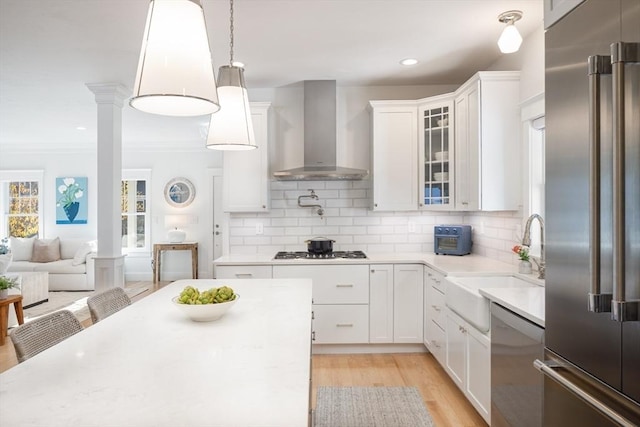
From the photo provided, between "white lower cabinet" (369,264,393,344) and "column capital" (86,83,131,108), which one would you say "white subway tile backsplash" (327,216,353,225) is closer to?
"white lower cabinet" (369,264,393,344)

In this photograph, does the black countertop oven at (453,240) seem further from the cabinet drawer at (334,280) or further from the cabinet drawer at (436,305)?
the cabinet drawer at (334,280)

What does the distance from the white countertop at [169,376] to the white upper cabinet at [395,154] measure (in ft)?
7.48

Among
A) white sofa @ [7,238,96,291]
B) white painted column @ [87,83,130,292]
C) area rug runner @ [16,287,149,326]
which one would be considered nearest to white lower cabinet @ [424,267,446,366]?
white painted column @ [87,83,130,292]

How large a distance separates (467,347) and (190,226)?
6225 millimetres

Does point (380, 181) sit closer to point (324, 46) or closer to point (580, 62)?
point (324, 46)

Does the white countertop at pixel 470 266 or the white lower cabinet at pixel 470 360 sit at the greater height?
the white countertop at pixel 470 266

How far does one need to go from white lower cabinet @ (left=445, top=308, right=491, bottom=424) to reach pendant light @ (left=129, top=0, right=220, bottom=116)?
6.48 feet

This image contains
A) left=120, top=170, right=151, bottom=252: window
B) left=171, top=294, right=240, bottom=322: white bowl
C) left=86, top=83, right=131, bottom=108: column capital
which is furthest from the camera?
left=120, top=170, right=151, bottom=252: window

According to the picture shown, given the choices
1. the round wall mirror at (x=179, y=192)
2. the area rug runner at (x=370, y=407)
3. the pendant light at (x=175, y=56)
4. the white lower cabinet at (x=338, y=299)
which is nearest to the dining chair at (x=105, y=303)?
the pendant light at (x=175, y=56)

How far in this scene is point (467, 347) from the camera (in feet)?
8.34

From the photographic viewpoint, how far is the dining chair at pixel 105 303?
1979 millimetres

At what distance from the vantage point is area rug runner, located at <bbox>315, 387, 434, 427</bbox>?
2.50 m

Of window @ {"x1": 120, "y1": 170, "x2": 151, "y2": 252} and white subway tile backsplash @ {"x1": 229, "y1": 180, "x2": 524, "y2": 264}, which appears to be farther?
window @ {"x1": 120, "y1": 170, "x2": 151, "y2": 252}

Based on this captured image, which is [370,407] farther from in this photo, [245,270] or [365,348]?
[245,270]
